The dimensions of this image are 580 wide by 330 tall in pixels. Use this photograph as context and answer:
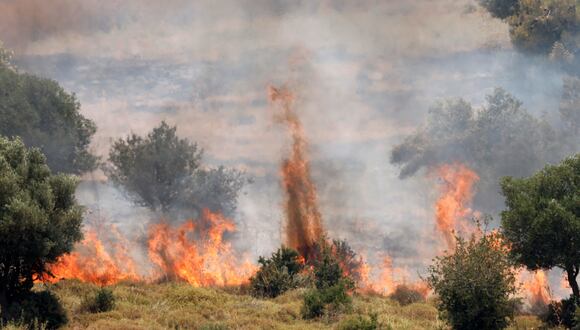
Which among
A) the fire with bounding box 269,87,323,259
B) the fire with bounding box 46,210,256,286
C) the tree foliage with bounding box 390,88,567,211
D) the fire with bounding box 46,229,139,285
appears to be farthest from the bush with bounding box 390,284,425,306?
the tree foliage with bounding box 390,88,567,211

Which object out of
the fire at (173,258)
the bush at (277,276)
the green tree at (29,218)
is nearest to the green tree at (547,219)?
the bush at (277,276)

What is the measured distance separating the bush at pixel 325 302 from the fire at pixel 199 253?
17.1 m

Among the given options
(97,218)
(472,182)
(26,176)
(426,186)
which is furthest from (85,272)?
(426,186)

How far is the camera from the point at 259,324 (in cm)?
3700

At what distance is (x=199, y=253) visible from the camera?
81562 mm

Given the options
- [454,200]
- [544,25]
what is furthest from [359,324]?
[544,25]

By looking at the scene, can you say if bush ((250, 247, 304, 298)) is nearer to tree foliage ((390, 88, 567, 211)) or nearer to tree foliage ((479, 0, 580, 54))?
tree foliage ((390, 88, 567, 211))

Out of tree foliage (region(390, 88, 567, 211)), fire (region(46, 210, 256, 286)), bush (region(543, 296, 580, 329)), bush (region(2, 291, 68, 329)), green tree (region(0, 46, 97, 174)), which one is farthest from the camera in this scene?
tree foliage (region(390, 88, 567, 211))

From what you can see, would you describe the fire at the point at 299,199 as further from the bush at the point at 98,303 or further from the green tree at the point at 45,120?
the bush at the point at 98,303

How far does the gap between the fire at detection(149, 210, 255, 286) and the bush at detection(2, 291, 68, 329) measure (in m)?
24.1

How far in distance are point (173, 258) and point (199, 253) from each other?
8.07 metres

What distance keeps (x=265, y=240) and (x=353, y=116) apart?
36.2 meters

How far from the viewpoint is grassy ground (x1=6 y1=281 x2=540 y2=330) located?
1401 inches

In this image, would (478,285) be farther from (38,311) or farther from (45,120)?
(45,120)
